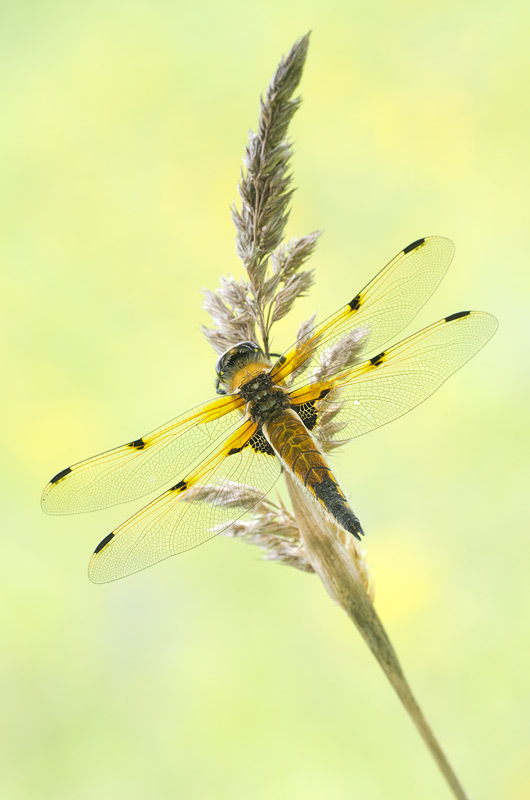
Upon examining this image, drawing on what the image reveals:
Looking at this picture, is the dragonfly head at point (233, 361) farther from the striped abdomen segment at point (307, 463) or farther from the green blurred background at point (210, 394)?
the green blurred background at point (210, 394)

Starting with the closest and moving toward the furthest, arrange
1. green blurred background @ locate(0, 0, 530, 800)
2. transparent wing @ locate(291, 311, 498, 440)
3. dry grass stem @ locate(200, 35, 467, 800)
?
dry grass stem @ locate(200, 35, 467, 800) → transparent wing @ locate(291, 311, 498, 440) → green blurred background @ locate(0, 0, 530, 800)

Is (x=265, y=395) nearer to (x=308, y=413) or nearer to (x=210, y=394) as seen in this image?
(x=308, y=413)

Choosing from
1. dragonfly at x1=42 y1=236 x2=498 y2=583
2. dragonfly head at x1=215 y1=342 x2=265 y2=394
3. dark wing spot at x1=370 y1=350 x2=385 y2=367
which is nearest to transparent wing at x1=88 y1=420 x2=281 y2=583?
dragonfly at x1=42 y1=236 x2=498 y2=583

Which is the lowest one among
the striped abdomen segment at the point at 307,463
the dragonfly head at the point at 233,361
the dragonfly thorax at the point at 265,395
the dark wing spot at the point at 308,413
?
the striped abdomen segment at the point at 307,463

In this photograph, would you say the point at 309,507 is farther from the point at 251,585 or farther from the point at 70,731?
the point at 70,731

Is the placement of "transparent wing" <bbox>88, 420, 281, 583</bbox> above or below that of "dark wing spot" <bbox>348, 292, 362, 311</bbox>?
below

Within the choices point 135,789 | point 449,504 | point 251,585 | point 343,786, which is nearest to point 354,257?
point 449,504

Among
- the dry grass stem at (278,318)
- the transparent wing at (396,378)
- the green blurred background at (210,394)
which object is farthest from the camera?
the green blurred background at (210,394)

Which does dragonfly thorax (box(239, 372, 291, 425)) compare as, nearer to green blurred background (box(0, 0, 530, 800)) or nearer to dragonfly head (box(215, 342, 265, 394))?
dragonfly head (box(215, 342, 265, 394))

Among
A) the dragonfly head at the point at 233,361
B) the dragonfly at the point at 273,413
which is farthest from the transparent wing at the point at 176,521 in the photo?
the dragonfly head at the point at 233,361
